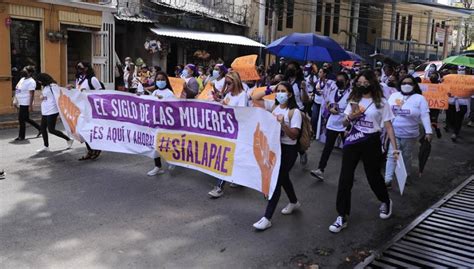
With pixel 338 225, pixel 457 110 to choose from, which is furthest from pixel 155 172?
pixel 457 110

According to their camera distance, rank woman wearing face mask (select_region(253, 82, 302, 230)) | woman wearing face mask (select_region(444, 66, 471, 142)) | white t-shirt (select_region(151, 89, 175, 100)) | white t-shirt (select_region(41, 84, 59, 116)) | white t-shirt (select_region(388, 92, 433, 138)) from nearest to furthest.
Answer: woman wearing face mask (select_region(253, 82, 302, 230)) → white t-shirt (select_region(388, 92, 433, 138)) → white t-shirt (select_region(151, 89, 175, 100)) → white t-shirt (select_region(41, 84, 59, 116)) → woman wearing face mask (select_region(444, 66, 471, 142))

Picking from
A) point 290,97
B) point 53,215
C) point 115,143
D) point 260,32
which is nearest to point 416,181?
point 290,97

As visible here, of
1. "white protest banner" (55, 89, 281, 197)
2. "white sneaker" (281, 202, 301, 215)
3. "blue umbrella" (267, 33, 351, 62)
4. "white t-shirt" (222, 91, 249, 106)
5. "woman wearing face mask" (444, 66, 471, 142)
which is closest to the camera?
"white protest banner" (55, 89, 281, 197)

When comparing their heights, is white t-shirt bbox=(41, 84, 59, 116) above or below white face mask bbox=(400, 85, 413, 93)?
below

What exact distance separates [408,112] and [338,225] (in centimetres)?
235

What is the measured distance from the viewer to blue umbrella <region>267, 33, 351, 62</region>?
32.9ft

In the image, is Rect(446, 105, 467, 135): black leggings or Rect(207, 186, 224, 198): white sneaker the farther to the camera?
Rect(446, 105, 467, 135): black leggings

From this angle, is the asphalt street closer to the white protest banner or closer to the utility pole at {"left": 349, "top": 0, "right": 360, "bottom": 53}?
the white protest banner

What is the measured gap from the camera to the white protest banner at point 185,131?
5547 millimetres

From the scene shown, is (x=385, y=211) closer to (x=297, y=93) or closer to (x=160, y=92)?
(x=297, y=93)

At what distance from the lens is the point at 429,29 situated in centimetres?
4025

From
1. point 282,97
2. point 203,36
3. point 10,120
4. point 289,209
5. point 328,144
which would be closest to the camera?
point 282,97

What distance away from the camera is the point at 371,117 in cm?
534

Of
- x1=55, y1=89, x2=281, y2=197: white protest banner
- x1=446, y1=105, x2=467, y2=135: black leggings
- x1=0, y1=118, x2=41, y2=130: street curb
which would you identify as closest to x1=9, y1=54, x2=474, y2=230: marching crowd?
x1=55, y1=89, x2=281, y2=197: white protest banner
